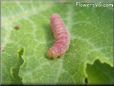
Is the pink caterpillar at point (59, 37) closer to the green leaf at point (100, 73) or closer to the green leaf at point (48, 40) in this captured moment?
the green leaf at point (48, 40)

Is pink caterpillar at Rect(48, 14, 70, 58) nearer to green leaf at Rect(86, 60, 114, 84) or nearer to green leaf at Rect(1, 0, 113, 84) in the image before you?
green leaf at Rect(1, 0, 113, 84)

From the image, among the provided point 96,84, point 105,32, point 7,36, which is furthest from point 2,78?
point 105,32

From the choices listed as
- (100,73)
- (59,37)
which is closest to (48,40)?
(59,37)

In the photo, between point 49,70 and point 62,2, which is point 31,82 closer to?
A: point 49,70

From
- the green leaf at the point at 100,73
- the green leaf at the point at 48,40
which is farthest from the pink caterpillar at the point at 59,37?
the green leaf at the point at 100,73

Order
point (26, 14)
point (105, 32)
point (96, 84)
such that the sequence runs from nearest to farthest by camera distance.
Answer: point (96, 84)
point (105, 32)
point (26, 14)

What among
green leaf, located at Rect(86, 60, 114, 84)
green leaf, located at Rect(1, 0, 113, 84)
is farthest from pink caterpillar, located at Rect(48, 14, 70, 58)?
green leaf, located at Rect(86, 60, 114, 84)
